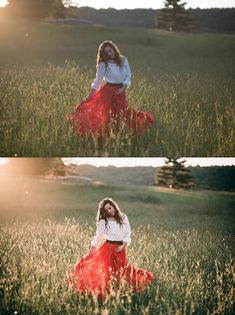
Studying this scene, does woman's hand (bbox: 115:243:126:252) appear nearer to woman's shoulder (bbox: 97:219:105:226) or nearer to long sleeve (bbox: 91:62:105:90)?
woman's shoulder (bbox: 97:219:105:226)

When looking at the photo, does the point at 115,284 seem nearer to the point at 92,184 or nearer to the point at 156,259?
the point at 156,259

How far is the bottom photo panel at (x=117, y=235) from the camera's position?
437cm

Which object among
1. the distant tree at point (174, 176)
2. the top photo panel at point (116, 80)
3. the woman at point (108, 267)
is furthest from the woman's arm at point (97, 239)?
the distant tree at point (174, 176)

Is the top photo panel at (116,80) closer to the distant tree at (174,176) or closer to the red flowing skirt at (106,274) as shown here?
the distant tree at (174,176)

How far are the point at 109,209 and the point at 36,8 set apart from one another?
1.88 metres

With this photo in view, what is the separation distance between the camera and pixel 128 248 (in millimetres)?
4727

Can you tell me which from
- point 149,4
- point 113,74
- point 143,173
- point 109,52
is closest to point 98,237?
point 143,173

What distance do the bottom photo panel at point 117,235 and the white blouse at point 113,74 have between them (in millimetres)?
666

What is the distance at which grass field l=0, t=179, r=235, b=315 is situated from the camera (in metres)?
4.41

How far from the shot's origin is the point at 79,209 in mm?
4969

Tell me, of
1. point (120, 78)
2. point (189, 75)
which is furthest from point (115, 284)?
point (189, 75)

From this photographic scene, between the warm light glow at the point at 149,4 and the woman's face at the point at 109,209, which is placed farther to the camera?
the warm light glow at the point at 149,4

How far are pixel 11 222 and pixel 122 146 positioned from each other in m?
1.26

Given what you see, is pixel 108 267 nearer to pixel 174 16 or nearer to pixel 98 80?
pixel 98 80
